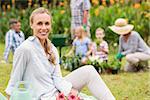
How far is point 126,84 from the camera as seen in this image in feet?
21.7

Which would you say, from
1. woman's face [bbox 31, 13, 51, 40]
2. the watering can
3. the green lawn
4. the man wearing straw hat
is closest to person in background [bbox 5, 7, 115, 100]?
woman's face [bbox 31, 13, 51, 40]

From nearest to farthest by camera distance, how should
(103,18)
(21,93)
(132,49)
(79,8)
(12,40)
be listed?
(21,93) < (132,49) < (12,40) < (79,8) < (103,18)

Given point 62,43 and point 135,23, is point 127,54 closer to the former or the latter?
point 62,43

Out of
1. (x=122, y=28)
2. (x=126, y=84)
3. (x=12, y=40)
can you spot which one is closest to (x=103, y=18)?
(x=122, y=28)

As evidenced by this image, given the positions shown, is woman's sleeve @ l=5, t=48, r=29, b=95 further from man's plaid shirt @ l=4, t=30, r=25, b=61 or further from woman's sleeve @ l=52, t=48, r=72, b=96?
man's plaid shirt @ l=4, t=30, r=25, b=61

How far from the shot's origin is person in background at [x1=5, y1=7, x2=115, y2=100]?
161 inches

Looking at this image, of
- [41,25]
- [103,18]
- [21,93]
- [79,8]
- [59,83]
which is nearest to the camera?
[21,93]

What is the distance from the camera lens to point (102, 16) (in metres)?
10.9

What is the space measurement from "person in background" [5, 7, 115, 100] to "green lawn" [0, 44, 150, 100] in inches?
54.1

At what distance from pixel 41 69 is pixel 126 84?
2638 millimetres

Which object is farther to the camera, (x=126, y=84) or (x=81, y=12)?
(x=81, y=12)

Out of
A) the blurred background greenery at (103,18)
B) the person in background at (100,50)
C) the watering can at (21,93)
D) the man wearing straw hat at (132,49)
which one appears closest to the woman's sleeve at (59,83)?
the watering can at (21,93)

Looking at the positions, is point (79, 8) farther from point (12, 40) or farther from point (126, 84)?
point (126, 84)

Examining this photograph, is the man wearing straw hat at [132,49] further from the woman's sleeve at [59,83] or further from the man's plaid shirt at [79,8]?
the woman's sleeve at [59,83]
